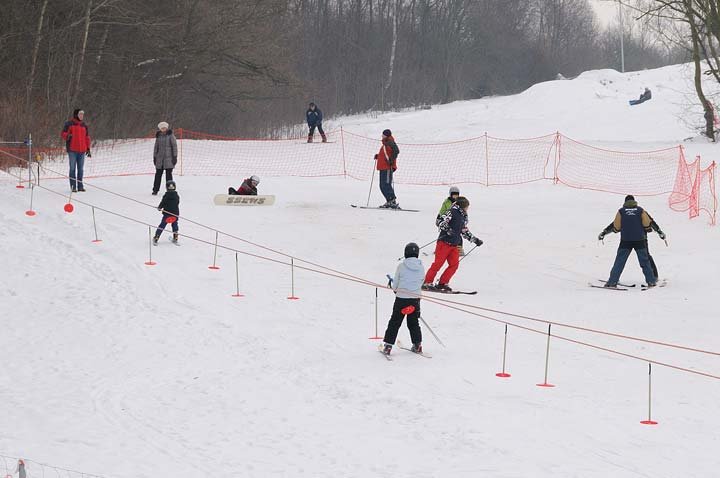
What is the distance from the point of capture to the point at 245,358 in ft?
39.3


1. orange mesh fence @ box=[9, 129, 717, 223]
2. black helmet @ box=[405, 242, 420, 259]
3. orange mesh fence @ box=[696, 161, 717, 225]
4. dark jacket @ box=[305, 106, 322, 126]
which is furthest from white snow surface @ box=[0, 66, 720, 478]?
dark jacket @ box=[305, 106, 322, 126]

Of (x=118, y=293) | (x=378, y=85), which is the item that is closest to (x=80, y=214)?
(x=118, y=293)

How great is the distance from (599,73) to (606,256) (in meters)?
39.6

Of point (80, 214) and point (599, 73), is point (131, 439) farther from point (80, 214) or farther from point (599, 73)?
point (599, 73)

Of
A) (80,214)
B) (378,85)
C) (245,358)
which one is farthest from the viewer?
(378,85)

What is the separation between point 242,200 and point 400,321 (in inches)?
409

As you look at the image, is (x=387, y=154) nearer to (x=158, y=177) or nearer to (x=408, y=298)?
(x=158, y=177)

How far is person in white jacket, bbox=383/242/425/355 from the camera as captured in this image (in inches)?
471

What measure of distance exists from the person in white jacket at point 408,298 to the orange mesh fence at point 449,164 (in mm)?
13162

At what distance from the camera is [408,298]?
11984 mm

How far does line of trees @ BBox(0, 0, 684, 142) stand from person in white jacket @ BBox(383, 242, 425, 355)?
679 inches

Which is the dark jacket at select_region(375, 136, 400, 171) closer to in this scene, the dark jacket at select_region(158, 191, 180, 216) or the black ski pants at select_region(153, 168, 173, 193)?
the black ski pants at select_region(153, 168, 173, 193)

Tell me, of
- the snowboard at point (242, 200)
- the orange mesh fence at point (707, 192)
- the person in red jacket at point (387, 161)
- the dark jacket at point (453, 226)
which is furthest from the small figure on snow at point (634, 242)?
the snowboard at point (242, 200)

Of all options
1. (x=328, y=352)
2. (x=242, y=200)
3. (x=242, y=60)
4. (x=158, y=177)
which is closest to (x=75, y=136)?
(x=158, y=177)
